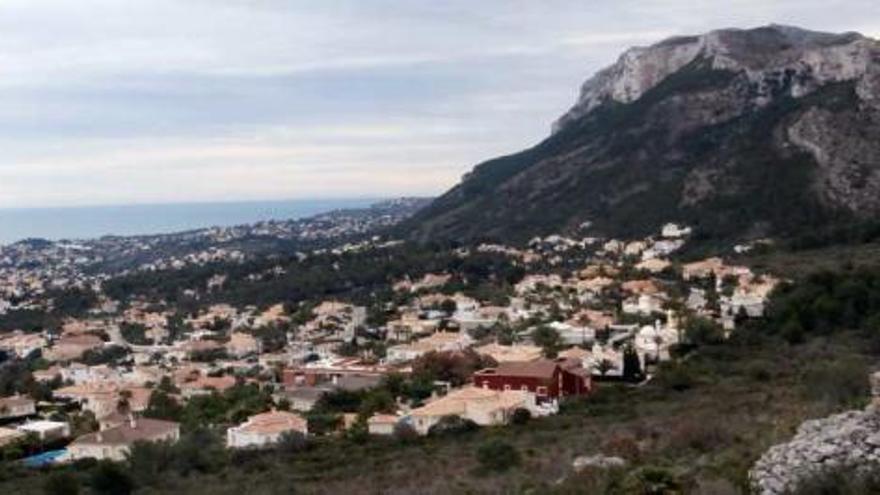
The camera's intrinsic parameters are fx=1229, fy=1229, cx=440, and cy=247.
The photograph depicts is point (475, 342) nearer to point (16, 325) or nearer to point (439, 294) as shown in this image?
point (439, 294)

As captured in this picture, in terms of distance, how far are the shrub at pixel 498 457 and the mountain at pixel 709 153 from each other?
163 feet

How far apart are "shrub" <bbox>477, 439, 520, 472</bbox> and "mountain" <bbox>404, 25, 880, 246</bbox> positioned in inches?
1954

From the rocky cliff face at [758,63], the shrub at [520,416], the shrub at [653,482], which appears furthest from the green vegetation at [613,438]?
the rocky cliff face at [758,63]

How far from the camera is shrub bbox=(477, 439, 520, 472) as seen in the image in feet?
65.5

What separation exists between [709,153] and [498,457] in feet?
236

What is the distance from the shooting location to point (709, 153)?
89.1 meters

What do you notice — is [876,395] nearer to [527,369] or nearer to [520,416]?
[520,416]

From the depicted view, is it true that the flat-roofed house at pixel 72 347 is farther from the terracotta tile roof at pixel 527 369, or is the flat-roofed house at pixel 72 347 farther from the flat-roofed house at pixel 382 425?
the flat-roofed house at pixel 382 425

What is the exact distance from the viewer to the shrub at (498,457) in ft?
65.5

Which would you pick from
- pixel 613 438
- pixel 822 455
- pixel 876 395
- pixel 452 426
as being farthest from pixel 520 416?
pixel 822 455

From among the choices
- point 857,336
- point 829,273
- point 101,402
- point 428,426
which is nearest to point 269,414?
point 428,426

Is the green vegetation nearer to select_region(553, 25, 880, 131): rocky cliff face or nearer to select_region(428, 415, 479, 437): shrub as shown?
select_region(428, 415, 479, 437): shrub

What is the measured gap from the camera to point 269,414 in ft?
103

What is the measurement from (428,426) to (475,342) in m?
19.5
